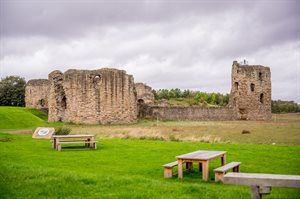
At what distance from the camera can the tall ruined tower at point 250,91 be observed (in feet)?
151

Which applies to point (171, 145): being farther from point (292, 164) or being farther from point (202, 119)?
point (202, 119)

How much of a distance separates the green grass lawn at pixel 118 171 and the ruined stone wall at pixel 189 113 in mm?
27928

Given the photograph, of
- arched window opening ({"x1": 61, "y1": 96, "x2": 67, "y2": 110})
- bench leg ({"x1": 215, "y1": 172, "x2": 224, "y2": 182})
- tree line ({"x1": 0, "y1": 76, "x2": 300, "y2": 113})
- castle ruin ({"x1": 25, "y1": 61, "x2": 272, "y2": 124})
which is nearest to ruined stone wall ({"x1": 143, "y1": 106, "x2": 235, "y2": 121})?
castle ruin ({"x1": 25, "y1": 61, "x2": 272, "y2": 124})

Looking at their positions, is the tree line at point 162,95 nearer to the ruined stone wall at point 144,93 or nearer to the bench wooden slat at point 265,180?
the ruined stone wall at point 144,93

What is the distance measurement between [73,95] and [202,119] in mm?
16717

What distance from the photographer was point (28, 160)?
38.0 feet

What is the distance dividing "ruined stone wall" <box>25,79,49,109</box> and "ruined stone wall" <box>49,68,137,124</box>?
16514 mm

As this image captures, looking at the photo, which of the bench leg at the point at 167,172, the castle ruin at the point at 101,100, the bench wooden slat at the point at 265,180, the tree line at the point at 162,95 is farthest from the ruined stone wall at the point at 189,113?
the bench wooden slat at the point at 265,180

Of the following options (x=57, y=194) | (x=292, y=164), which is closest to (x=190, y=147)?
(x=292, y=164)

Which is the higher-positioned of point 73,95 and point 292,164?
point 73,95

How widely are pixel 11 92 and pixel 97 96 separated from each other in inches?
1131

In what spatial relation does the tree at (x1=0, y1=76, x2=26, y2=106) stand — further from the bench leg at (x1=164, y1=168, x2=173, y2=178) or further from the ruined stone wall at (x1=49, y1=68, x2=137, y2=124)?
the bench leg at (x1=164, y1=168, x2=173, y2=178)

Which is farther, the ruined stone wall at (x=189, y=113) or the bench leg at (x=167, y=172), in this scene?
the ruined stone wall at (x=189, y=113)

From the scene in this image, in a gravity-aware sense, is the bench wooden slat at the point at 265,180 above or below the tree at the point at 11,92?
below
